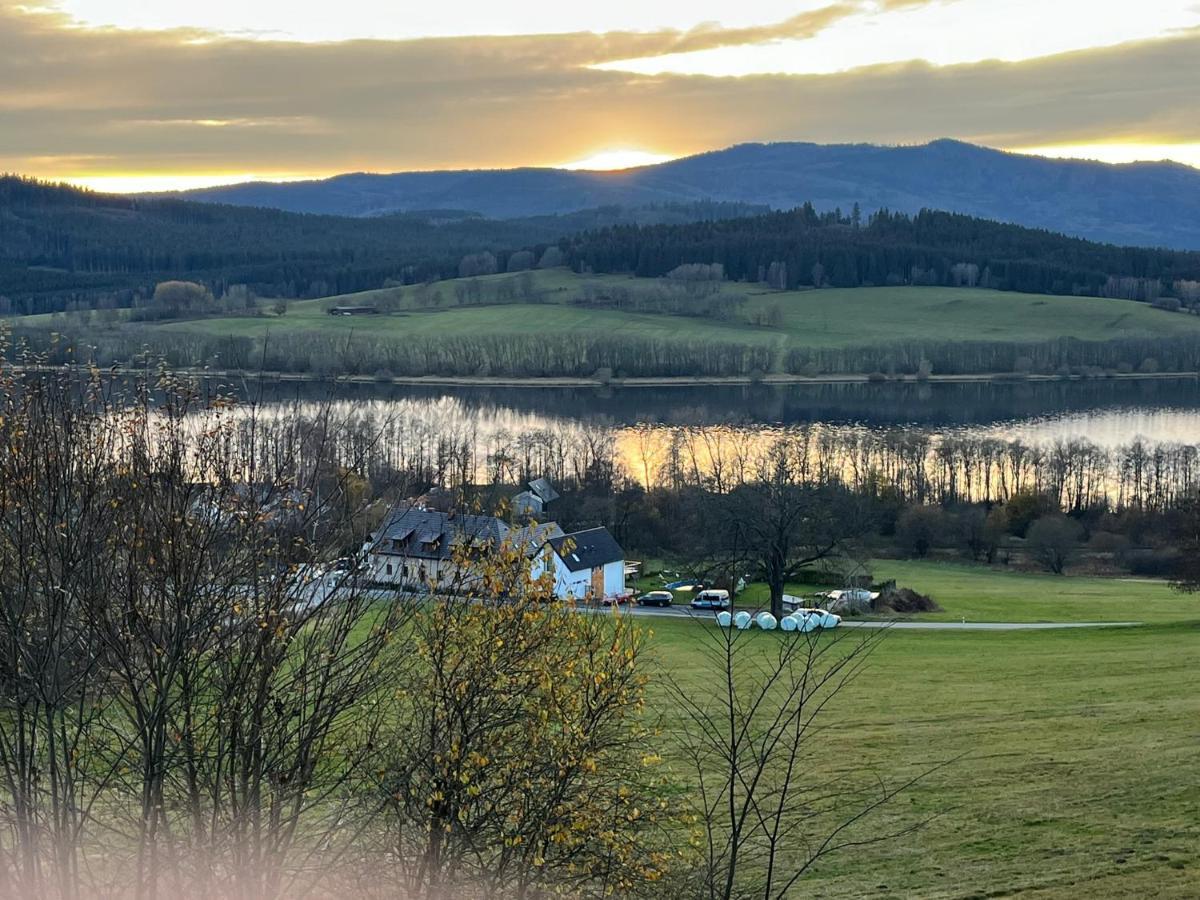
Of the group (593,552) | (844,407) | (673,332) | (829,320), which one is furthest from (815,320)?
(593,552)

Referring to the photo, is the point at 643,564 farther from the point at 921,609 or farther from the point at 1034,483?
the point at 1034,483

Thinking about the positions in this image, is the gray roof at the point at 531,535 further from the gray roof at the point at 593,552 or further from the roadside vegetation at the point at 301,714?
the gray roof at the point at 593,552

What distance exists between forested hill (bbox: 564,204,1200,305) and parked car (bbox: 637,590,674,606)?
128896mm

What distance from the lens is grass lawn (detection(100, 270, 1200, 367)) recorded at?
131 meters

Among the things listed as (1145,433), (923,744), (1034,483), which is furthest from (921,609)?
(1145,433)

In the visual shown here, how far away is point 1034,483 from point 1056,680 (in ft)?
131

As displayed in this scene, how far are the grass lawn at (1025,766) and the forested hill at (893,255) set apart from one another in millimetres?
141028

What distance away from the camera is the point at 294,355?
10800cm

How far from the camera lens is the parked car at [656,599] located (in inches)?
1474

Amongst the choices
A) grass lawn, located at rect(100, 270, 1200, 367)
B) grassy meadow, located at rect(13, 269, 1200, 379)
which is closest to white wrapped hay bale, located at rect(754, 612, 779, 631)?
grassy meadow, located at rect(13, 269, 1200, 379)

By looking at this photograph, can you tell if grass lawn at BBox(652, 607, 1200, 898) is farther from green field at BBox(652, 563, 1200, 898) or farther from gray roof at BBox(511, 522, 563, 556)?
gray roof at BBox(511, 522, 563, 556)

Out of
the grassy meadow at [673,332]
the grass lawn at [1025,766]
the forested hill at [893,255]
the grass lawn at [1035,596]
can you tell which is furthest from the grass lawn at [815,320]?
the grass lawn at [1025,766]

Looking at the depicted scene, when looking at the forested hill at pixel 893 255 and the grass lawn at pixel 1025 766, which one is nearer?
the grass lawn at pixel 1025 766

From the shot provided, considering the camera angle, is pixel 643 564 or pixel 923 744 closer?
pixel 923 744
